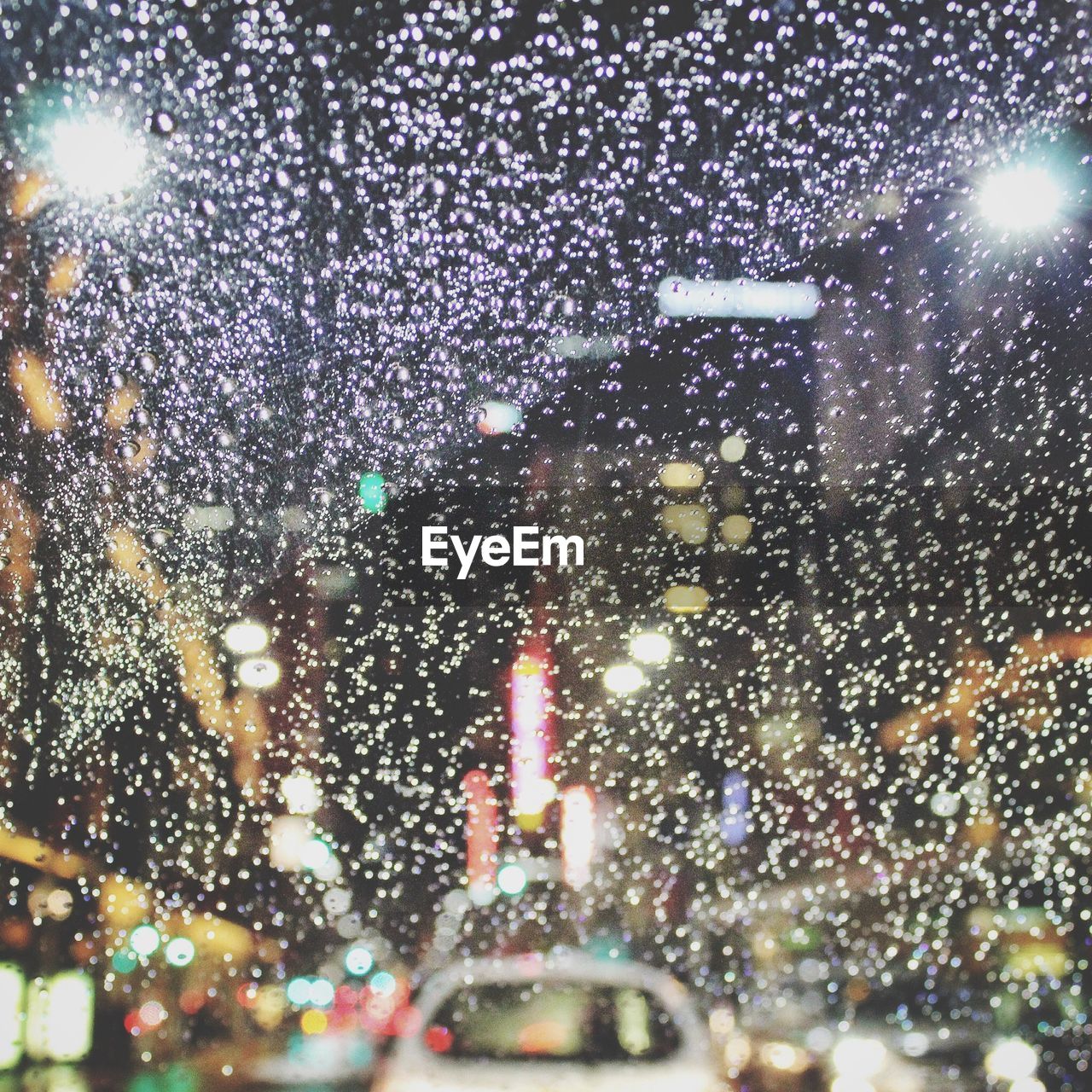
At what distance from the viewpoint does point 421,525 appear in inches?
108

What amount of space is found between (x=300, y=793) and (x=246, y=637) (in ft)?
2.27

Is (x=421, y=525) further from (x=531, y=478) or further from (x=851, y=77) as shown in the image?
(x=851, y=77)

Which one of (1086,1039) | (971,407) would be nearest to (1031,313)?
(971,407)

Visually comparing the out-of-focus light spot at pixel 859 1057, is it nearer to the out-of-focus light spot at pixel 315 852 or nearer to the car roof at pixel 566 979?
the car roof at pixel 566 979

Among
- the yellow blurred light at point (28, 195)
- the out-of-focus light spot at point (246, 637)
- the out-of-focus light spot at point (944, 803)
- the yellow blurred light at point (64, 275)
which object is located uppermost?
the yellow blurred light at point (28, 195)

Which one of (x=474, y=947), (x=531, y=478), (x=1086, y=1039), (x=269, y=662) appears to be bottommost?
(x=1086, y=1039)

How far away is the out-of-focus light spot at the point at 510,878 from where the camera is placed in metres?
3.19

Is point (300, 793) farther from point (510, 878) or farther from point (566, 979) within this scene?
point (566, 979)

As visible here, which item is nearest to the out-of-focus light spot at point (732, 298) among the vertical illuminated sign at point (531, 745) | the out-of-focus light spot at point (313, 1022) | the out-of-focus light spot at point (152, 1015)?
the vertical illuminated sign at point (531, 745)

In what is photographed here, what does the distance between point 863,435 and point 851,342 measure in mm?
297

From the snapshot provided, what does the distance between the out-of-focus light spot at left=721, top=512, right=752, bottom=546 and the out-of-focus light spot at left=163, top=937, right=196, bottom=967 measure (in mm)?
2095

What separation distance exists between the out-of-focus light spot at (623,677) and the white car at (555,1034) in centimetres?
89

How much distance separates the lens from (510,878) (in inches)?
126

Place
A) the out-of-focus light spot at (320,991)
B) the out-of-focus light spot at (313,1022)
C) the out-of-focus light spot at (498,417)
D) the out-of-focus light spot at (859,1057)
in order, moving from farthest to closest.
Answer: the out-of-focus light spot at (313,1022), the out-of-focus light spot at (320,991), the out-of-focus light spot at (859,1057), the out-of-focus light spot at (498,417)
